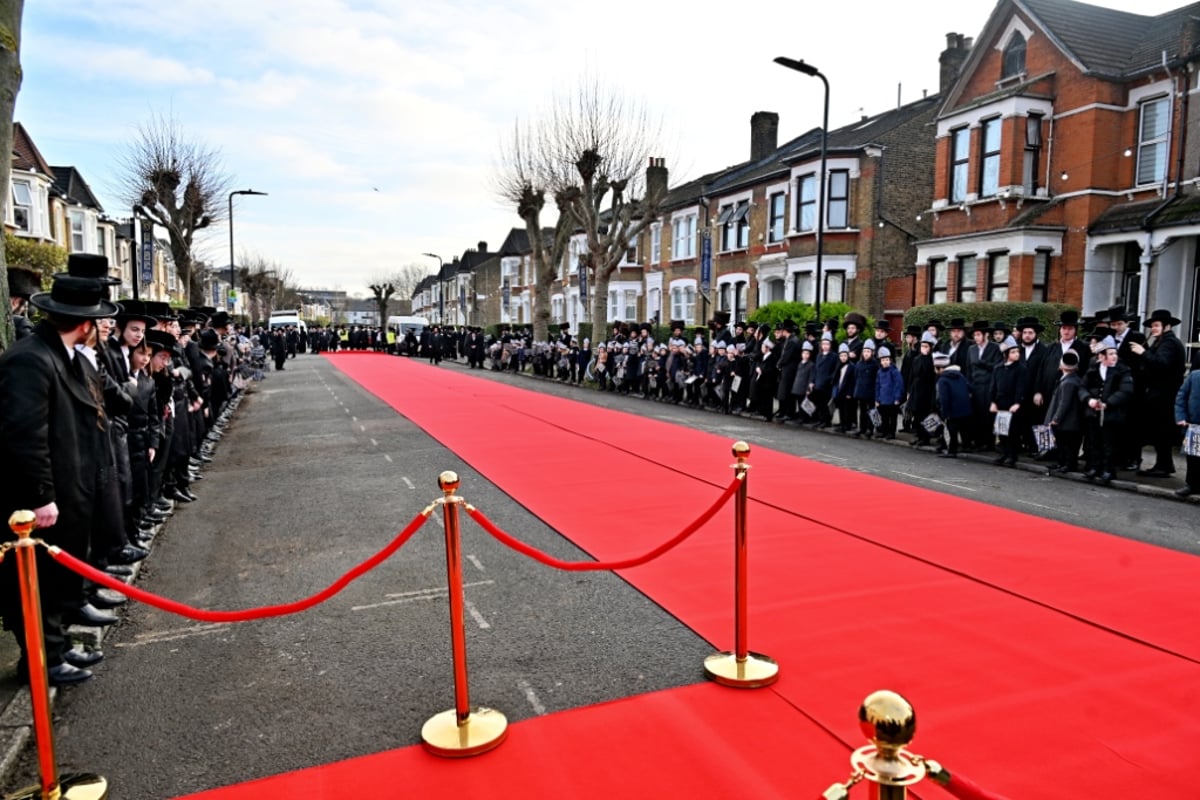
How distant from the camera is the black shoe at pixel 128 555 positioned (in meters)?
6.37

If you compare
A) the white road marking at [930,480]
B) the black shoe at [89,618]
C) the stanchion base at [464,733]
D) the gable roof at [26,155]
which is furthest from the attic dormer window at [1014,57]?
the gable roof at [26,155]

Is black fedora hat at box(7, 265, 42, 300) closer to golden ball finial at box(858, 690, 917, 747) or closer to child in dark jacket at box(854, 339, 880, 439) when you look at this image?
golden ball finial at box(858, 690, 917, 747)

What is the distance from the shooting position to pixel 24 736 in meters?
3.76

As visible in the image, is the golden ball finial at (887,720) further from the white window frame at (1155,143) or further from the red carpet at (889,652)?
the white window frame at (1155,143)

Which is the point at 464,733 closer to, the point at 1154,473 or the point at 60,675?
the point at 60,675

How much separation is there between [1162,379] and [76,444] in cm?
1242

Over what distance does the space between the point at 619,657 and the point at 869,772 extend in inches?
110

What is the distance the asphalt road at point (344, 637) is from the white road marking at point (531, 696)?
11 mm

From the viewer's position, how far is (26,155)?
37.9m

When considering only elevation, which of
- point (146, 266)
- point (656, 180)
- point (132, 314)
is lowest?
point (132, 314)

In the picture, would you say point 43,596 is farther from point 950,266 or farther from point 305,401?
point 950,266

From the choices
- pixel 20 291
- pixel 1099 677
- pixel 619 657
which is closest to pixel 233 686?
pixel 619 657

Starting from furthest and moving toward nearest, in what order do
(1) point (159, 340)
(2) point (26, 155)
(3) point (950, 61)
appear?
(2) point (26, 155), (3) point (950, 61), (1) point (159, 340)

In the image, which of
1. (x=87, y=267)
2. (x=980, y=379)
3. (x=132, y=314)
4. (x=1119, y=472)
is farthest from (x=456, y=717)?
(x=980, y=379)
